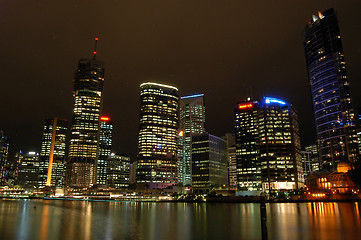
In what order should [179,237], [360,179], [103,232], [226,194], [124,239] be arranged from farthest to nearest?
[226,194]
[360,179]
[103,232]
[179,237]
[124,239]

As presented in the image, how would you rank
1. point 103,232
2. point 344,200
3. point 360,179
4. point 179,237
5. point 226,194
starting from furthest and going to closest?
point 226,194, point 344,200, point 360,179, point 103,232, point 179,237

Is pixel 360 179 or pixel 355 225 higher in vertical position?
pixel 360 179

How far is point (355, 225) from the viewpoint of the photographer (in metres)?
51.8

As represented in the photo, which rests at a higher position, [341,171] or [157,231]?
[341,171]

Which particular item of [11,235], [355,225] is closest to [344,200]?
[355,225]

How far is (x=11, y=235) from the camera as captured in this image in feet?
145

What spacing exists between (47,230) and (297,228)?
1710 inches

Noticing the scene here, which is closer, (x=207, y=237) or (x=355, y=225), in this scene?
(x=207, y=237)

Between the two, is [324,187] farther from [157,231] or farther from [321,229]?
[157,231]

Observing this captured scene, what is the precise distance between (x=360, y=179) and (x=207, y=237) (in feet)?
397

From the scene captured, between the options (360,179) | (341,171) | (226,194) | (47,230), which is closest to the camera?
(47,230)

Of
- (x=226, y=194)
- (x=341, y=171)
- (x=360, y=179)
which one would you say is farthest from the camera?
(x=226, y=194)

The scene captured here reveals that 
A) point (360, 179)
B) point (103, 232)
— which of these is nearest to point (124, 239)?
point (103, 232)

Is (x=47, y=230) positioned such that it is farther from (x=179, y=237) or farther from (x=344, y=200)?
(x=344, y=200)
